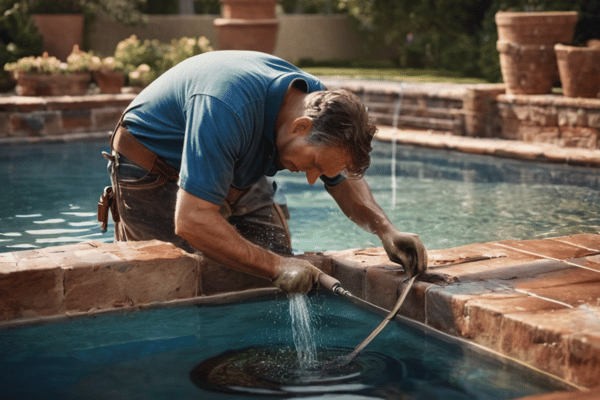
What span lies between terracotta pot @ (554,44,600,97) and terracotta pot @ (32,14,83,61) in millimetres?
8951

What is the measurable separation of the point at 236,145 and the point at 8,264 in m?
1.16

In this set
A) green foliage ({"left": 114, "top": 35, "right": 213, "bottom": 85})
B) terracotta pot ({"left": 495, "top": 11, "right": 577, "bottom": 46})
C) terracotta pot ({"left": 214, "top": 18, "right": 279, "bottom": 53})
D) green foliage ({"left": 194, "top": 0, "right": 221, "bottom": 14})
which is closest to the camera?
terracotta pot ({"left": 495, "top": 11, "right": 577, "bottom": 46})

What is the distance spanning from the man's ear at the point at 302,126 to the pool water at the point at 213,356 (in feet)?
2.70

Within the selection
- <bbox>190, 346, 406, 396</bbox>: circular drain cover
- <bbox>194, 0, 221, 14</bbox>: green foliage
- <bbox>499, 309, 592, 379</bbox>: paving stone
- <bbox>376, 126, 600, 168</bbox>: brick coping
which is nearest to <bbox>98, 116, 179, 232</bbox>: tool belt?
<bbox>190, 346, 406, 396</bbox>: circular drain cover

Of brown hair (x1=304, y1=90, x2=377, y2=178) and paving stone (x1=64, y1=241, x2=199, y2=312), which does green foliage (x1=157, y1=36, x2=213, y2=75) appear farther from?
brown hair (x1=304, y1=90, x2=377, y2=178)

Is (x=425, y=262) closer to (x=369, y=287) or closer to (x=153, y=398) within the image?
(x=369, y=287)

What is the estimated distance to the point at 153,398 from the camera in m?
2.49

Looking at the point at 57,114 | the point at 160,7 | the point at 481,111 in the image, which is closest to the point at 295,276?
the point at 481,111

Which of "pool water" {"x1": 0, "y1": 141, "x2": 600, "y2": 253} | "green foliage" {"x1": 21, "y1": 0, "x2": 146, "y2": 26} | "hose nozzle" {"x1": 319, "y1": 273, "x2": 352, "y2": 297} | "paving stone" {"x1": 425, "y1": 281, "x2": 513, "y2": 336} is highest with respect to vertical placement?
"green foliage" {"x1": 21, "y1": 0, "x2": 146, "y2": 26}

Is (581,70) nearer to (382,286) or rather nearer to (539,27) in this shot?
(539,27)

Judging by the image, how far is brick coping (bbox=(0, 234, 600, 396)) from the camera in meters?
2.61

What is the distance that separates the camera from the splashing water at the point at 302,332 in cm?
281

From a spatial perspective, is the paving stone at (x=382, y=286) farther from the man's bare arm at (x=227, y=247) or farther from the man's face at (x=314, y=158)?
the man's face at (x=314, y=158)

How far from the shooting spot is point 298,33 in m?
18.6
